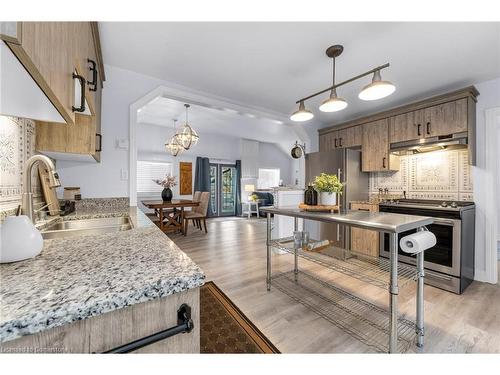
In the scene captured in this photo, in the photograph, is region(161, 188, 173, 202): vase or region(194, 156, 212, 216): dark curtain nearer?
region(161, 188, 173, 202): vase

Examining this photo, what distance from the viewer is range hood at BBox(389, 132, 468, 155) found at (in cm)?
254

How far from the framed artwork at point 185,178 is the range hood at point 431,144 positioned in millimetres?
5602

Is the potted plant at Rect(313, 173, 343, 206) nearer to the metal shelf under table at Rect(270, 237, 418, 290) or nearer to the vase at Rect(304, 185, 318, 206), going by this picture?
the vase at Rect(304, 185, 318, 206)

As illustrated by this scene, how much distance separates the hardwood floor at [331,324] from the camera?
1.52 m

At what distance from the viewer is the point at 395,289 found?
131cm

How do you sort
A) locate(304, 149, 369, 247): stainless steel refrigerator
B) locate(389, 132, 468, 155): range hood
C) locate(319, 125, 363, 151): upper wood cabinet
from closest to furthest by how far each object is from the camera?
locate(389, 132, 468, 155): range hood → locate(304, 149, 369, 247): stainless steel refrigerator → locate(319, 125, 363, 151): upper wood cabinet

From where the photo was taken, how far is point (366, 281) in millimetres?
1488

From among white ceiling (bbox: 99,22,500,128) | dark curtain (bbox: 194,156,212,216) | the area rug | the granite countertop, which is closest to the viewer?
the granite countertop

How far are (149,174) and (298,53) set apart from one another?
560 centimetres

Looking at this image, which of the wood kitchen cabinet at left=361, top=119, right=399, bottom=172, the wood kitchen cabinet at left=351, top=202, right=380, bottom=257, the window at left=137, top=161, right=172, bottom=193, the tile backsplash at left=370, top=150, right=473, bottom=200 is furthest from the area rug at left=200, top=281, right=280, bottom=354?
the window at left=137, top=161, right=172, bottom=193

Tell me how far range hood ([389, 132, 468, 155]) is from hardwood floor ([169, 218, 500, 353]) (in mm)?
1668

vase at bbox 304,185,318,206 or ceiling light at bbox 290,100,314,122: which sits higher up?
ceiling light at bbox 290,100,314,122

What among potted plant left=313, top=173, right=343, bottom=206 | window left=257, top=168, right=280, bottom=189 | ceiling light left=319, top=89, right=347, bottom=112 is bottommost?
potted plant left=313, top=173, right=343, bottom=206
